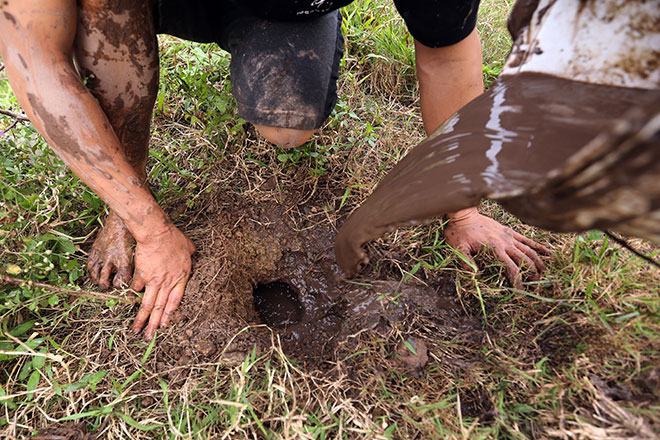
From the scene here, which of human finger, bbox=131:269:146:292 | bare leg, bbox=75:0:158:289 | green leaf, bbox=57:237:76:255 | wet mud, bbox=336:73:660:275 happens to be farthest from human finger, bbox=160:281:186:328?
wet mud, bbox=336:73:660:275

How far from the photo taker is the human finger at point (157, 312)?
1534 millimetres

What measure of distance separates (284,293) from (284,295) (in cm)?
1

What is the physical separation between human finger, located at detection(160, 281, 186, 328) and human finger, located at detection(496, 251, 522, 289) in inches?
51.5

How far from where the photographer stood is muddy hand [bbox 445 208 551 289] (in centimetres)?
159

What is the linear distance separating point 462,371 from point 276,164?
1.27 metres

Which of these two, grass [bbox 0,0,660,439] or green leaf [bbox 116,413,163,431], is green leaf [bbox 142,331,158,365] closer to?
grass [bbox 0,0,660,439]

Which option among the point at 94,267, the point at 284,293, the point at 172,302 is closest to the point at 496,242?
the point at 284,293

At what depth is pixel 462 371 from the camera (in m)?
1.33

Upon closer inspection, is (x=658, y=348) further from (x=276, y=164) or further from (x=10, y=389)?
(x=10, y=389)

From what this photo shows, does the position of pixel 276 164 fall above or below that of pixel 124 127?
below

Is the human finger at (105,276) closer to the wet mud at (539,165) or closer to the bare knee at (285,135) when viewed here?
the bare knee at (285,135)

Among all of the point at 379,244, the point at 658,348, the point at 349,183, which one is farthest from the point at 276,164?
the point at 658,348

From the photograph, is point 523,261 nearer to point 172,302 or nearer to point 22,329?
point 172,302

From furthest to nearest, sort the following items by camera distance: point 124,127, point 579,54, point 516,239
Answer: point 516,239, point 124,127, point 579,54
